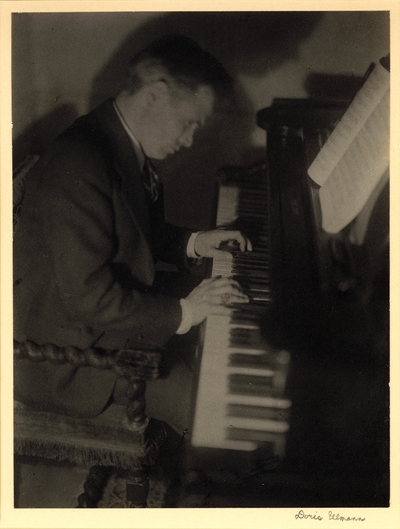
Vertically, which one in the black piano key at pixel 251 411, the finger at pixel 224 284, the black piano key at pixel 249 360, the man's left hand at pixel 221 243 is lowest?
the black piano key at pixel 251 411

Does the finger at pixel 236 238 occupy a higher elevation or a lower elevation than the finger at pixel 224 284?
higher

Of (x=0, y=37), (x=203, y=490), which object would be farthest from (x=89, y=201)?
(x=203, y=490)

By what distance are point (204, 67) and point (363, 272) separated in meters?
0.60

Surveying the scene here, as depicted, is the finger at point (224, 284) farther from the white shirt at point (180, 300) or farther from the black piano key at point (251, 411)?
the black piano key at point (251, 411)

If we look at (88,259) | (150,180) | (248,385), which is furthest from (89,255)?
(248,385)

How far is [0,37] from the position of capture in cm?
136

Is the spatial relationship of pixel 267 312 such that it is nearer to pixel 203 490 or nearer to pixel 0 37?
pixel 203 490

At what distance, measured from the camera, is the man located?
4.20 feet

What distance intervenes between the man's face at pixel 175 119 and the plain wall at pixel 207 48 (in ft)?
0.09

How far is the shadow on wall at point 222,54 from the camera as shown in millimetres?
1317

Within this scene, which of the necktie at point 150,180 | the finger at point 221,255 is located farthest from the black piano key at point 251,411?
the necktie at point 150,180

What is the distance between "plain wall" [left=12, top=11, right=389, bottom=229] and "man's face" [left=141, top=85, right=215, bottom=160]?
0.09ft

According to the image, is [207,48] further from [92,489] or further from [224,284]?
[92,489]
